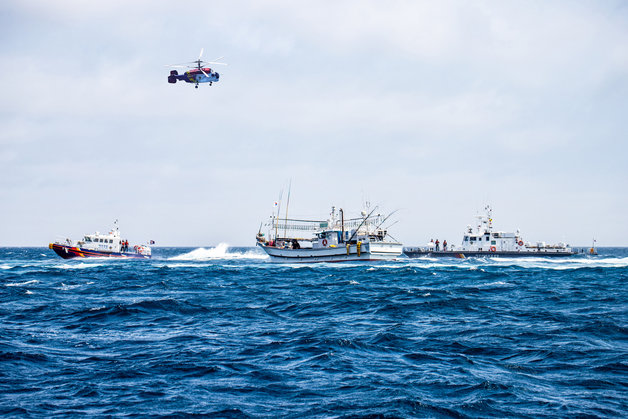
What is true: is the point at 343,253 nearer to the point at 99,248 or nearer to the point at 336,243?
the point at 336,243

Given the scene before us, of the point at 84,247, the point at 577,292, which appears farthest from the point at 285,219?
the point at 577,292

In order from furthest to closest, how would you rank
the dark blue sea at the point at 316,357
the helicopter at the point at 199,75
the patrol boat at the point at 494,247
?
the patrol boat at the point at 494,247 → the helicopter at the point at 199,75 → the dark blue sea at the point at 316,357

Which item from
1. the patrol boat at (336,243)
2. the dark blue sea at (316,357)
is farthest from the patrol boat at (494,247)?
the dark blue sea at (316,357)

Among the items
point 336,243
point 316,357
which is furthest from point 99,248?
Answer: point 316,357

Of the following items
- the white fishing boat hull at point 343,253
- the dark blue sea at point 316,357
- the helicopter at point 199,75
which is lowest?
the dark blue sea at point 316,357

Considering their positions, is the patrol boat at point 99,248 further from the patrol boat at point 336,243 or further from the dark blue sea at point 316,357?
the dark blue sea at point 316,357

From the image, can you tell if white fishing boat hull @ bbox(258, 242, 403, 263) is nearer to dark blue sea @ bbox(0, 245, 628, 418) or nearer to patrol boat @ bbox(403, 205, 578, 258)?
patrol boat @ bbox(403, 205, 578, 258)
